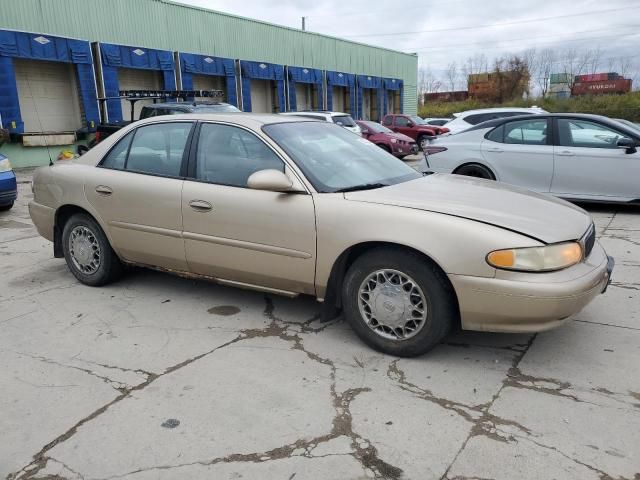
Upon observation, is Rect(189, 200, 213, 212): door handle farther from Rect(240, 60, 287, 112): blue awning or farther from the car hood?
Rect(240, 60, 287, 112): blue awning

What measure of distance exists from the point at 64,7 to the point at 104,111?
10.9ft

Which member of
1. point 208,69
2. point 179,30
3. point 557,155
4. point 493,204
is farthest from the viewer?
point 208,69

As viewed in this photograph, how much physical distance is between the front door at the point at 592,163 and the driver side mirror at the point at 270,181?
216 inches

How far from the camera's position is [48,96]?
57.5ft

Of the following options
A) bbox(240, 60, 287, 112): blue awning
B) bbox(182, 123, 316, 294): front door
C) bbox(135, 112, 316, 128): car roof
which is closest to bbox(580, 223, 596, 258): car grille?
bbox(182, 123, 316, 294): front door

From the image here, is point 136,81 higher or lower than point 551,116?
higher

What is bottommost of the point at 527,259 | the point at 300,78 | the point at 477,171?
the point at 477,171

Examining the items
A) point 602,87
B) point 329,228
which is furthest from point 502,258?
point 602,87

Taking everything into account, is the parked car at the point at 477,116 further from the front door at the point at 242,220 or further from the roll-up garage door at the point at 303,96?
the roll-up garage door at the point at 303,96

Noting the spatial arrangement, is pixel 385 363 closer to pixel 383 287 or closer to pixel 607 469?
Result: pixel 383 287

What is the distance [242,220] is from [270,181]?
16.6 inches

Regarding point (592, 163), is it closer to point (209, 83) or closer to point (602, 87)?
point (209, 83)

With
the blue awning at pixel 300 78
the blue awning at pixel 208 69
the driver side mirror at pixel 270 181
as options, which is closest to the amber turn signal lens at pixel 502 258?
the driver side mirror at pixel 270 181

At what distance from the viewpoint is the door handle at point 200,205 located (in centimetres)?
397
